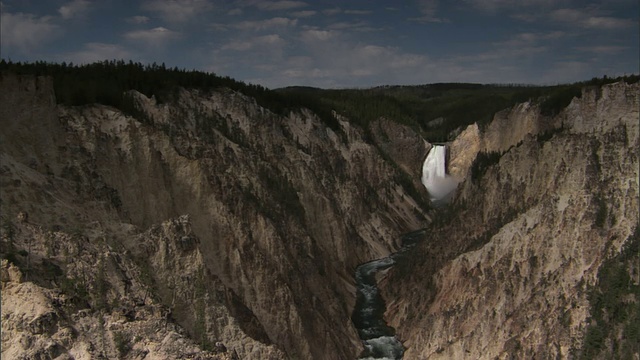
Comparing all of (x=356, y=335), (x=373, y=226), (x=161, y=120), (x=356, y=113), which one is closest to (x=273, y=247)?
(x=356, y=335)

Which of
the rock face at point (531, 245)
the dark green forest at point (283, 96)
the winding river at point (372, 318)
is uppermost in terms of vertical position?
the dark green forest at point (283, 96)

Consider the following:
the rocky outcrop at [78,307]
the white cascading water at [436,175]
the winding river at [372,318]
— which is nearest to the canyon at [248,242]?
the rocky outcrop at [78,307]

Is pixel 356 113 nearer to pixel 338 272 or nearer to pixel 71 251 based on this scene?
pixel 338 272

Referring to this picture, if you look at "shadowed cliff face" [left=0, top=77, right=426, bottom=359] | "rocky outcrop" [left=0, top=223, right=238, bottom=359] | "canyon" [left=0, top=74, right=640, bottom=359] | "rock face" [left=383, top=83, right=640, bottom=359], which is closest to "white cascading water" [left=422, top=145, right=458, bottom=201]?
"canyon" [left=0, top=74, right=640, bottom=359]

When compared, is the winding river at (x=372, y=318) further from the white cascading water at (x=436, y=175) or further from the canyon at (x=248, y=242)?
the white cascading water at (x=436, y=175)

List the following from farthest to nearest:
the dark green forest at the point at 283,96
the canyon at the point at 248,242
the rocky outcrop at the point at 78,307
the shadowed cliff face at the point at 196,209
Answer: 1. the dark green forest at the point at 283,96
2. the shadowed cliff face at the point at 196,209
3. the canyon at the point at 248,242
4. the rocky outcrop at the point at 78,307

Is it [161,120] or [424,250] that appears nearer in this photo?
[161,120]

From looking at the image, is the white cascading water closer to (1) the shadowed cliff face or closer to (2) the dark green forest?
(2) the dark green forest
